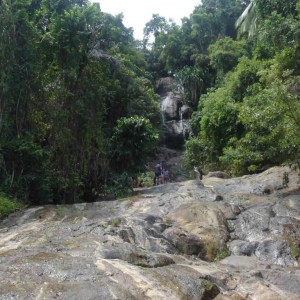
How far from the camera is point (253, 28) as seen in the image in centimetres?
2509

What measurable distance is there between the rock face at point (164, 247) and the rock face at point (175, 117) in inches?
680

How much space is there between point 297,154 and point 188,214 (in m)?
3.73

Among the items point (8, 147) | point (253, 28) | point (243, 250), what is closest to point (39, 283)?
point (243, 250)

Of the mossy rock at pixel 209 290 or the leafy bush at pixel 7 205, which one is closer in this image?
the mossy rock at pixel 209 290

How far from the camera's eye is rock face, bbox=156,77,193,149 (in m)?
31.0

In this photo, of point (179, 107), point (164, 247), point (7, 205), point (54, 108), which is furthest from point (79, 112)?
point (179, 107)

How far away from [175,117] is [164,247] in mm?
→ 24565

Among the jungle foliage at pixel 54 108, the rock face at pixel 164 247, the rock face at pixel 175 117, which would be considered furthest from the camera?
the rock face at pixel 175 117

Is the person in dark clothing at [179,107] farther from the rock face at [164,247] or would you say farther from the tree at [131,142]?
the rock face at [164,247]

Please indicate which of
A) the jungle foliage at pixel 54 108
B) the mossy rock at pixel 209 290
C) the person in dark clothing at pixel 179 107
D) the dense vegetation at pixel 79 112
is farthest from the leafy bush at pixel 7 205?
the person in dark clothing at pixel 179 107

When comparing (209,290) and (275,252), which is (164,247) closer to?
(275,252)

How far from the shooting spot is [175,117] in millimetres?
32375

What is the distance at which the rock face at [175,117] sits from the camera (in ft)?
102

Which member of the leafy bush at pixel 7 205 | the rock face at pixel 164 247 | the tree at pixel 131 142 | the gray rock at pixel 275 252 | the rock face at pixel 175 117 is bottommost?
the gray rock at pixel 275 252
